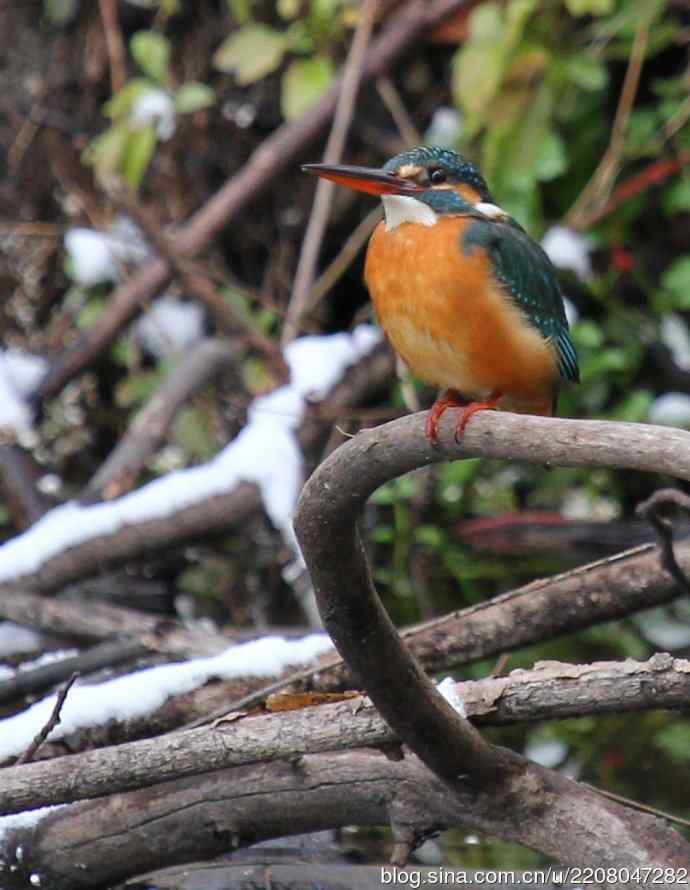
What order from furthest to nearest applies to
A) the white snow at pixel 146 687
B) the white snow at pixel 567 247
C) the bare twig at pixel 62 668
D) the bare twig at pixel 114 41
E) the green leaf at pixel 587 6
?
the bare twig at pixel 114 41 → the white snow at pixel 567 247 → the green leaf at pixel 587 6 → the bare twig at pixel 62 668 → the white snow at pixel 146 687

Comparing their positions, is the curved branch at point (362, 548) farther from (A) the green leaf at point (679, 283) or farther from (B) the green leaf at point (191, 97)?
(B) the green leaf at point (191, 97)

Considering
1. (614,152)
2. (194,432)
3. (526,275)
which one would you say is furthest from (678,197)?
(526,275)

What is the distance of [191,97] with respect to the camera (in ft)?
15.2

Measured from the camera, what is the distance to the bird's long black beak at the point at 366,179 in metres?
2.62

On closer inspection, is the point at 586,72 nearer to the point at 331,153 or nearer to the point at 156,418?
the point at 331,153

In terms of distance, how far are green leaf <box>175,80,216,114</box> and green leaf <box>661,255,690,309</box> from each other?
58.7 inches

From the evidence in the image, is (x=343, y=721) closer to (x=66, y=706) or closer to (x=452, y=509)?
(x=66, y=706)

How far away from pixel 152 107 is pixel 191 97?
0.15m

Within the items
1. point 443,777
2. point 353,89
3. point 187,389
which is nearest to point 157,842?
point 443,777

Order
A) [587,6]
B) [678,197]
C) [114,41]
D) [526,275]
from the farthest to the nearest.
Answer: [114,41]
[678,197]
[587,6]
[526,275]

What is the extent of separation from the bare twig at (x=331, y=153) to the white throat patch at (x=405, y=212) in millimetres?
1602

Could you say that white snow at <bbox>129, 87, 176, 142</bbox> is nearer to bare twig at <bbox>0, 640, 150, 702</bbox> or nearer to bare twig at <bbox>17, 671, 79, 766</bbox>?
bare twig at <bbox>0, 640, 150, 702</bbox>

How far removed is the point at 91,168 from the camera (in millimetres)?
4996

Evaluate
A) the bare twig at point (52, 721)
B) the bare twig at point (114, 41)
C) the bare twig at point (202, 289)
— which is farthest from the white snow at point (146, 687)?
the bare twig at point (114, 41)
